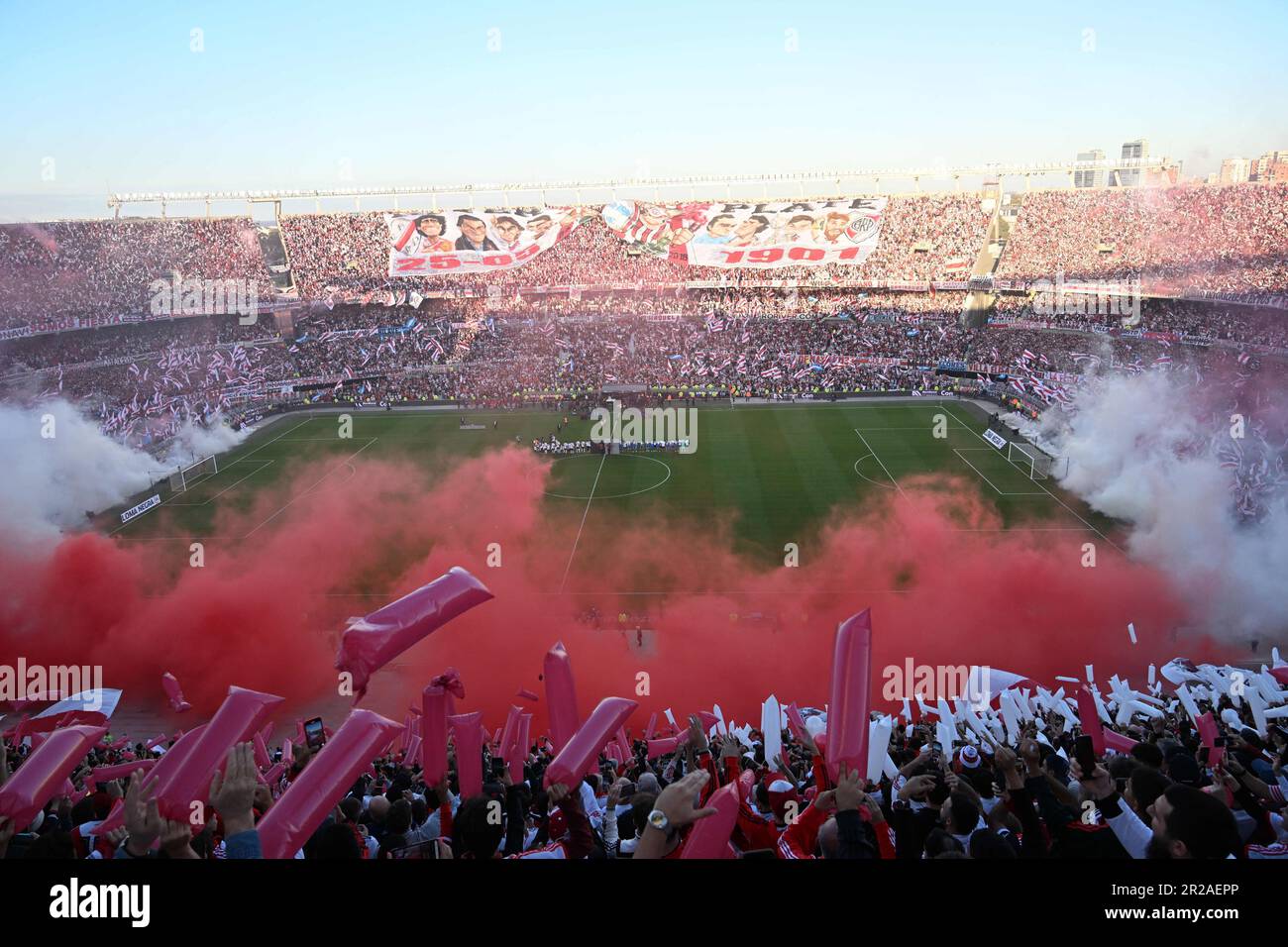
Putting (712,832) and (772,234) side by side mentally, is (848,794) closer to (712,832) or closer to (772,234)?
(712,832)

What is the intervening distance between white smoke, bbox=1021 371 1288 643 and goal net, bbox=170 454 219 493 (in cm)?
3517

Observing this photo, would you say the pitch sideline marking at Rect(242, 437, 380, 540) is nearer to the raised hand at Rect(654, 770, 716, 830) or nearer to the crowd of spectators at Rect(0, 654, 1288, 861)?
the crowd of spectators at Rect(0, 654, 1288, 861)

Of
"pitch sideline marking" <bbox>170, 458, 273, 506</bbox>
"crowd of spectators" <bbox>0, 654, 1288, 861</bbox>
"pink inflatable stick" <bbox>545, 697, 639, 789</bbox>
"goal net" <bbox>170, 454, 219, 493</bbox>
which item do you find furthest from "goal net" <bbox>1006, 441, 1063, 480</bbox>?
"goal net" <bbox>170, 454, 219, 493</bbox>

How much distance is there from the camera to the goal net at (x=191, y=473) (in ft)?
110

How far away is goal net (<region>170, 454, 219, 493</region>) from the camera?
110 feet

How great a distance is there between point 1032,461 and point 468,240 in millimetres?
48296

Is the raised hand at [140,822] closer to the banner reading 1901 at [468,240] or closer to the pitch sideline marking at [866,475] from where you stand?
the pitch sideline marking at [866,475]

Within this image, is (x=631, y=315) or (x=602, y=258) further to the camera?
(x=602, y=258)

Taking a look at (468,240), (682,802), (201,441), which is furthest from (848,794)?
(468,240)

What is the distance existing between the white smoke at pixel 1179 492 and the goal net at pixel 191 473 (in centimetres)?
3517

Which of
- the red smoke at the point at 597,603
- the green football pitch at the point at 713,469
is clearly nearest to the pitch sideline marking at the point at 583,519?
the green football pitch at the point at 713,469

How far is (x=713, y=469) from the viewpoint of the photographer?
110 ft
